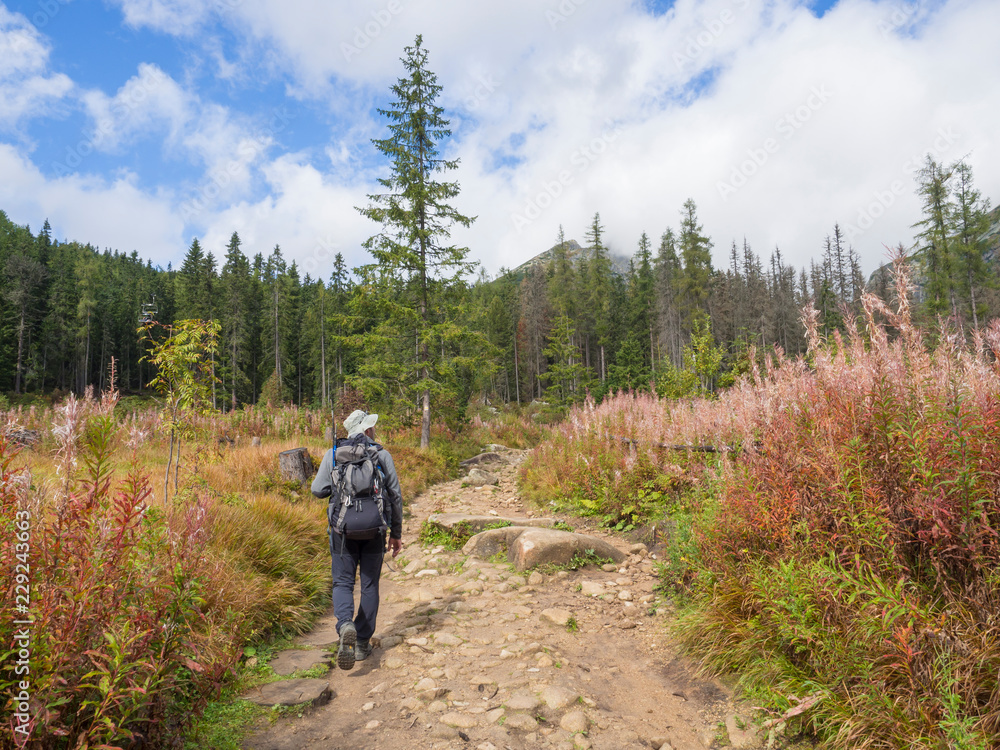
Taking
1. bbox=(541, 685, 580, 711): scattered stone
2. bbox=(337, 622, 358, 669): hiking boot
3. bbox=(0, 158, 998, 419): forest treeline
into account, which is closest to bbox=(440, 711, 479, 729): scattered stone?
bbox=(541, 685, 580, 711): scattered stone

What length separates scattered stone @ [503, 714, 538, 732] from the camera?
3.06m

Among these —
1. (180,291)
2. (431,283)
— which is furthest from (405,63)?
(180,291)

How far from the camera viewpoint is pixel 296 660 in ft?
13.6

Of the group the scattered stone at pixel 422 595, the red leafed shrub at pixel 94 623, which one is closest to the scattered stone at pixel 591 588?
the scattered stone at pixel 422 595

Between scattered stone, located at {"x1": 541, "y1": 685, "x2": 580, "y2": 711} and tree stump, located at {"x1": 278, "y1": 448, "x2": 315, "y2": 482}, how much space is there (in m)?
6.77

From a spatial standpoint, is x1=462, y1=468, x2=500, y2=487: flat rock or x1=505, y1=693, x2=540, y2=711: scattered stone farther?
x1=462, y1=468, x2=500, y2=487: flat rock

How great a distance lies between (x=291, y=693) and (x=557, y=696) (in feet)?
6.43

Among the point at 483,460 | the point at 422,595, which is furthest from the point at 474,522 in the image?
the point at 483,460

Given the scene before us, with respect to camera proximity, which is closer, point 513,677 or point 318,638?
point 513,677

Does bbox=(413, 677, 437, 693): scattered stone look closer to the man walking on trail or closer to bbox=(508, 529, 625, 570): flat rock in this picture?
the man walking on trail

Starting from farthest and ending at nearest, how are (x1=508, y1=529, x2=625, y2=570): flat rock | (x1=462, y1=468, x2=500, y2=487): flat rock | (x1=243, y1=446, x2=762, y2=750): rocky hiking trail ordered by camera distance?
(x1=462, y1=468, x2=500, y2=487): flat rock < (x1=508, y1=529, x2=625, y2=570): flat rock < (x1=243, y1=446, x2=762, y2=750): rocky hiking trail

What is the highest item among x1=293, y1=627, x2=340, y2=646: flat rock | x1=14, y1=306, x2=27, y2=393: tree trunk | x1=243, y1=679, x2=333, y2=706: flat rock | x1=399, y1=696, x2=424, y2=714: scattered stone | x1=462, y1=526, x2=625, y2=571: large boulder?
x1=14, y1=306, x2=27, y2=393: tree trunk

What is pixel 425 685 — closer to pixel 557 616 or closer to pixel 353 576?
pixel 353 576

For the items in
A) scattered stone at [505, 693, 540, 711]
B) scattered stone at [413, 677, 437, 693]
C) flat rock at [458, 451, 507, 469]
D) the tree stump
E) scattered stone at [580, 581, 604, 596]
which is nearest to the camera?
scattered stone at [505, 693, 540, 711]
